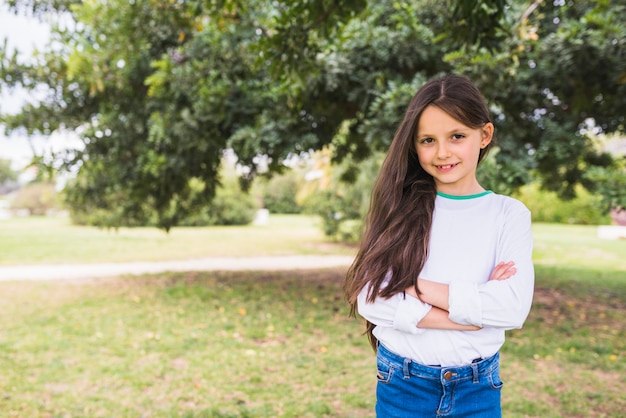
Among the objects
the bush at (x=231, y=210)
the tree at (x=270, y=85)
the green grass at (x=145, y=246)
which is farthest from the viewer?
the bush at (x=231, y=210)

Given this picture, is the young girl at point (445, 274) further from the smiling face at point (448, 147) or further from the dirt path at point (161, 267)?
the dirt path at point (161, 267)

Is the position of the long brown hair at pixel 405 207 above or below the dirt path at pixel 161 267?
above

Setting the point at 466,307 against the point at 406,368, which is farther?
the point at 406,368

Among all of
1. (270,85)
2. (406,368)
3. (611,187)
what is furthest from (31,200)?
(406,368)

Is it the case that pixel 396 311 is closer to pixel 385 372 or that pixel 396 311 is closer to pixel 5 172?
pixel 385 372

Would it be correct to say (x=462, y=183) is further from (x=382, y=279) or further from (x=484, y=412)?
(x=484, y=412)

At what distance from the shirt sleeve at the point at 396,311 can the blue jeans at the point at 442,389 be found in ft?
0.38

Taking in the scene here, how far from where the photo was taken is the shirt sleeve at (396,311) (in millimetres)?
1607

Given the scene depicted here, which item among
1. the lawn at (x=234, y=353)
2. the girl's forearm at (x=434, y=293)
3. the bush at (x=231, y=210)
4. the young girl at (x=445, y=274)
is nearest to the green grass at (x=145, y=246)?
the bush at (x=231, y=210)

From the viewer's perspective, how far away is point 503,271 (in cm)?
161

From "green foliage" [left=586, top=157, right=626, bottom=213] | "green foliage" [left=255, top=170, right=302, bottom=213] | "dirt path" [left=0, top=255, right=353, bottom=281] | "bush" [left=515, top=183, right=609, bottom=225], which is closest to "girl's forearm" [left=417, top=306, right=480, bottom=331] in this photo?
"green foliage" [left=586, top=157, right=626, bottom=213]

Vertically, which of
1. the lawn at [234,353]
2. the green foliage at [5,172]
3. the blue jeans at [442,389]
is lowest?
the lawn at [234,353]

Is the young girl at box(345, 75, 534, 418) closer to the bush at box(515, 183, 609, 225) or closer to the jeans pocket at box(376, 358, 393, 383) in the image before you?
the jeans pocket at box(376, 358, 393, 383)

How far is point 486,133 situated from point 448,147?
182mm
